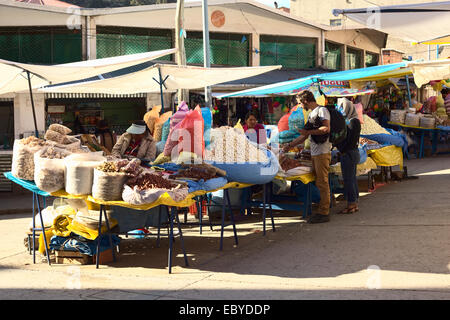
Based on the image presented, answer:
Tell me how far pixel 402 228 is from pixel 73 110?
1345 cm

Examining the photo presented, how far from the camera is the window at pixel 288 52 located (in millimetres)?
23391

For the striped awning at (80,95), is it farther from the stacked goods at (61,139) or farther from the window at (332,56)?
the window at (332,56)

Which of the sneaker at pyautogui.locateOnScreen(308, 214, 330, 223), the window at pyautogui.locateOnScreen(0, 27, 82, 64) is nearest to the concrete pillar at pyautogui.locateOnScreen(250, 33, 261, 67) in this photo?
the window at pyautogui.locateOnScreen(0, 27, 82, 64)

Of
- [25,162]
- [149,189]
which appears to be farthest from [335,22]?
[149,189]

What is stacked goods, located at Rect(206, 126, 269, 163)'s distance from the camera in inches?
293

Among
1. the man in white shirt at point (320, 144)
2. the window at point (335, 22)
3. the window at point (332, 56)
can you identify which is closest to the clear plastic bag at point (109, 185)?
the man in white shirt at point (320, 144)

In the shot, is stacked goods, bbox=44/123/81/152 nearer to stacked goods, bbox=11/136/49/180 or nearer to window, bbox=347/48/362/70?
stacked goods, bbox=11/136/49/180

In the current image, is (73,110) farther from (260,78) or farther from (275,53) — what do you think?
(275,53)

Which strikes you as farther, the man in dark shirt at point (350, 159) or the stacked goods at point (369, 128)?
the stacked goods at point (369, 128)

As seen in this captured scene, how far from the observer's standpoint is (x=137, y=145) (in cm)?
811

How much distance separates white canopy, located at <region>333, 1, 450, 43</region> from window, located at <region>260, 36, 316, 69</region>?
50.6ft

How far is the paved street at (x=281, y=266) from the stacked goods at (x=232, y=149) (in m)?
1.15

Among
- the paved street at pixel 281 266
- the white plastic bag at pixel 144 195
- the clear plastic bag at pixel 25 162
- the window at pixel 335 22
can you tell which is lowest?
the paved street at pixel 281 266

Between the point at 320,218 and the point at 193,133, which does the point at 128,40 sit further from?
the point at 193,133
